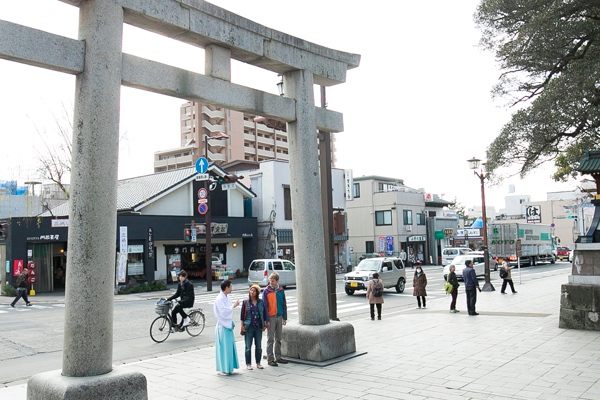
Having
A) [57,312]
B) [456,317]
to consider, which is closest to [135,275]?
[57,312]

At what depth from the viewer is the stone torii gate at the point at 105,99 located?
5.86 m

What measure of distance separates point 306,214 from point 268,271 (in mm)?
17560

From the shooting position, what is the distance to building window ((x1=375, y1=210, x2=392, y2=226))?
5088 centimetres

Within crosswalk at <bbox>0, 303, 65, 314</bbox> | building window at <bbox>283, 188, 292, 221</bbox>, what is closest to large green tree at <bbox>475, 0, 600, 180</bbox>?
crosswalk at <bbox>0, 303, 65, 314</bbox>

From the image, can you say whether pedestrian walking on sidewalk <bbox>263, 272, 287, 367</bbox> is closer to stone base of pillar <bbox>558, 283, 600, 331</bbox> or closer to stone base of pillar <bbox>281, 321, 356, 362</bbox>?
stone base of pillar <bbox>281, 321, 356, 362</bbox>

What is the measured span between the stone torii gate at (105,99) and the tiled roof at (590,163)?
8.08 meters

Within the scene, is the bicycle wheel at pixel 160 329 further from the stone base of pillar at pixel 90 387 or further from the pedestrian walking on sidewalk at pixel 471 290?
the pedestrian walking on sidewalk at pixel 471 290

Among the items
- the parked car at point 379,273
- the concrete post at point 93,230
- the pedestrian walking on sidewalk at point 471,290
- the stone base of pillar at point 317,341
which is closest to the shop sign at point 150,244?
the parked car at point 379,273

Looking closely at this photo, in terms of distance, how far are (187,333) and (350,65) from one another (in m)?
8.30

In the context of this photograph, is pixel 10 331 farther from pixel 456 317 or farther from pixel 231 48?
pixel 456 317

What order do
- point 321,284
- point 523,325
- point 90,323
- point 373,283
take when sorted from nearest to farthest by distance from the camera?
point 90,323
point 321,284
point 523,325
point 373,283

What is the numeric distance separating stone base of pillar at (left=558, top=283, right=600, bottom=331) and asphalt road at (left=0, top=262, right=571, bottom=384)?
6.25 m

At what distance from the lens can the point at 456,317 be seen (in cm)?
1510

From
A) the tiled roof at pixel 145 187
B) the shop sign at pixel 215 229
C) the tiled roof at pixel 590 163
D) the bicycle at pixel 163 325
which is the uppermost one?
the tiled roof at pixel 145 187
